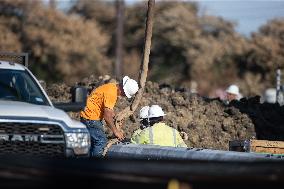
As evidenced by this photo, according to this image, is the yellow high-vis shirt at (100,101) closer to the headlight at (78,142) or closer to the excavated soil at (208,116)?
Answer: the headlight at (78,142)

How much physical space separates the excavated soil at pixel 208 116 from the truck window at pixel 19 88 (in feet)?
27.9

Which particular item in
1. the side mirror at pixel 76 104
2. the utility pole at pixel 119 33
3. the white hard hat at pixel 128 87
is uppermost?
the utility pole at pixel 119 33

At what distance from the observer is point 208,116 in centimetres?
2283

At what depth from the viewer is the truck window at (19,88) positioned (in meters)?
11.8

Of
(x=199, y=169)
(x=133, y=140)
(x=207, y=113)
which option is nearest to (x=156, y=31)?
(x=207, y=113)

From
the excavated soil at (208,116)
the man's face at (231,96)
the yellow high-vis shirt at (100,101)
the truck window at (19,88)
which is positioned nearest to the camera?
the truck window at (19,88)

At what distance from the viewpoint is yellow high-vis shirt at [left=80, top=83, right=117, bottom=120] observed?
47.3ft

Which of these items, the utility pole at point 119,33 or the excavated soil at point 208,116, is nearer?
the excavated soil at point 208,116

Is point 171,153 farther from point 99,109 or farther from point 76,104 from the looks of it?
point 99,109

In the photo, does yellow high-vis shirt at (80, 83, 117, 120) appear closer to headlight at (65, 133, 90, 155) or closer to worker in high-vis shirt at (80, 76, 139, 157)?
worker in high-vis shirt at (80, 76, 139, 157)

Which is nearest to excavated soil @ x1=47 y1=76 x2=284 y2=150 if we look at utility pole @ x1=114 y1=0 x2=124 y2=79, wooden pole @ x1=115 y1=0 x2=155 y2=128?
wooden pole @ x1=115 y1=0 x2=155 y2=128

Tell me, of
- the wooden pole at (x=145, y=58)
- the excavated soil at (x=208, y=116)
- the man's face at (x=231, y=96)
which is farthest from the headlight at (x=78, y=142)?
the man's face at (x=231, y=96)

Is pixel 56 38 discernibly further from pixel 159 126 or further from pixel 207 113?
pixel 159 126

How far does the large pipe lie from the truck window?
1.39 metres
